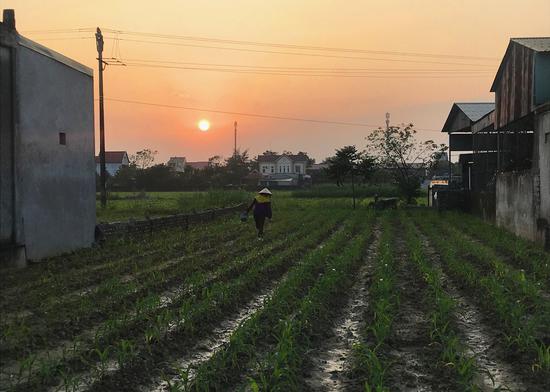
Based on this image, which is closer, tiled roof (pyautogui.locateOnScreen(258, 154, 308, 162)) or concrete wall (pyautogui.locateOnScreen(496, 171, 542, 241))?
concrete wall (pyautogui.locateOnScreen(496, 171, 542, 241))

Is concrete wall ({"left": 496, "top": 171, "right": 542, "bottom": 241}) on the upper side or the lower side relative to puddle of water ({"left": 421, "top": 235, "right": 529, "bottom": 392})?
upper

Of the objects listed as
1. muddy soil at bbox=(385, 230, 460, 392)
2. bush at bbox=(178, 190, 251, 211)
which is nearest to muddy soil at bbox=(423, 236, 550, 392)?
muddy soil at bbox=(385, 230, 460, 392)

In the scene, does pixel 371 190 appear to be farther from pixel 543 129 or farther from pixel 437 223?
pixel 543 129

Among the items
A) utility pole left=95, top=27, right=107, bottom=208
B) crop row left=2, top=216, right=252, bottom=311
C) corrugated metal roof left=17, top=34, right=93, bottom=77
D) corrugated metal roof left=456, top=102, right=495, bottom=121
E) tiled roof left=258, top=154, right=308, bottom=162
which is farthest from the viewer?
tiled roof left=258, top=154, right=308, bottom=162

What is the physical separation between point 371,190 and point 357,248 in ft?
137

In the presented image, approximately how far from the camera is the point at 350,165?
109 ft


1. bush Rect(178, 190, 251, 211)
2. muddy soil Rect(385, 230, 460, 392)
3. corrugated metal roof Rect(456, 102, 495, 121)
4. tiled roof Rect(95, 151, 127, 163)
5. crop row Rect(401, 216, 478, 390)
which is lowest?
muddy soil Rect(385, 230, 460, 392)

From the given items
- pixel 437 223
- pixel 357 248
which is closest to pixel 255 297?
pixel 357 248

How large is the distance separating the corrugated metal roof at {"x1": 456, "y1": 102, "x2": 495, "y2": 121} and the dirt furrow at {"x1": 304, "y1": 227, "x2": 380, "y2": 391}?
18.4 meters

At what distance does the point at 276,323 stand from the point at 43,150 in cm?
748

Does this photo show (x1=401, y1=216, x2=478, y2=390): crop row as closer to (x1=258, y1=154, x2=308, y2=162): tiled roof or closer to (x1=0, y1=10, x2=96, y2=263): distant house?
(x1=0, y1=10, x2=96, y2=263): distant house

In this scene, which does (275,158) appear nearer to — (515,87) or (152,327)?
(515,87)

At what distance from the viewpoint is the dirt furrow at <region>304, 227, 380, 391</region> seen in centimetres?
484

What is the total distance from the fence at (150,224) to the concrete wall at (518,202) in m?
10.6
